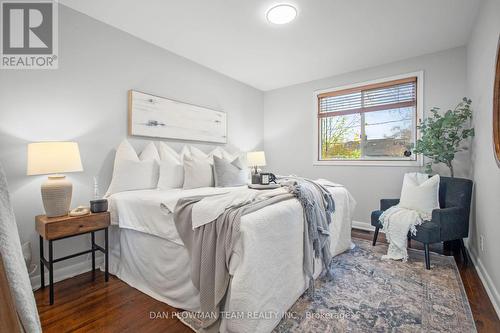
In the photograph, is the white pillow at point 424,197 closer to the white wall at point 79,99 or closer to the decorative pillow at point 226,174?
the decorative pillow at point 226,174

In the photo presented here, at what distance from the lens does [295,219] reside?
1.81 m

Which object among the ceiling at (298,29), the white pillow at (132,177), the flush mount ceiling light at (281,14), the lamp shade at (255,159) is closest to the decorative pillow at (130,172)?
the white pillow at (132,177)

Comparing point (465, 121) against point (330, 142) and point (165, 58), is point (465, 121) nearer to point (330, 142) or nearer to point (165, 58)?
point (330, 142)

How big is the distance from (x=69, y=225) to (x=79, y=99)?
126cm

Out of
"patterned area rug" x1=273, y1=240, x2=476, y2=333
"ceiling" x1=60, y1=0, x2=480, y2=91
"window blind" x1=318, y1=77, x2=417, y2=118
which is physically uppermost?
"ceiling" x1=60, y1=0, x2=480, y2=91

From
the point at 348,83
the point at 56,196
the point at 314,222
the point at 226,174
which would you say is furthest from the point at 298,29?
the point at 56,196

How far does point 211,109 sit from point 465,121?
335 cm

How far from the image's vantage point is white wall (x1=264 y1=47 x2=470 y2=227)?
3.15 metres

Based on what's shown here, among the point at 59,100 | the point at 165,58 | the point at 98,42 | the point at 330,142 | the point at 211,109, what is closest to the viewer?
the point at 59,100

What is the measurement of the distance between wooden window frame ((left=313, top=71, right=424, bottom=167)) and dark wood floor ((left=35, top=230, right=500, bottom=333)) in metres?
1.74

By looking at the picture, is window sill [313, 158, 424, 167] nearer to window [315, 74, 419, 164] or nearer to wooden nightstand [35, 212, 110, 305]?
window [315, 74, 419, 164]

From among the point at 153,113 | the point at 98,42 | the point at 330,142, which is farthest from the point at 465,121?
the point at 98,42

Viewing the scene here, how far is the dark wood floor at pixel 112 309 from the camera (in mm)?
1581

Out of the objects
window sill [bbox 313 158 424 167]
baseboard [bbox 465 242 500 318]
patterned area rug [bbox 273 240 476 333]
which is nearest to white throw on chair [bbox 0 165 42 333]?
patterned area rug [bbox 273 240 476 333]
